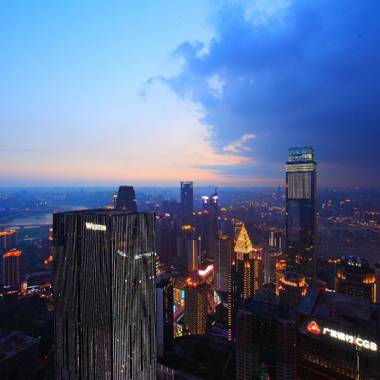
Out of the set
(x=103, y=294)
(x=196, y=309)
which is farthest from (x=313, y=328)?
(x=196, y=309)

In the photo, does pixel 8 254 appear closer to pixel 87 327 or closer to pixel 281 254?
pixel 87 327

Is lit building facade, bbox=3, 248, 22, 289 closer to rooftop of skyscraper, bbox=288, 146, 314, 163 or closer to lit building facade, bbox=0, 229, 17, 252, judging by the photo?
lit building facade, bbox=0, 229, 17, 252

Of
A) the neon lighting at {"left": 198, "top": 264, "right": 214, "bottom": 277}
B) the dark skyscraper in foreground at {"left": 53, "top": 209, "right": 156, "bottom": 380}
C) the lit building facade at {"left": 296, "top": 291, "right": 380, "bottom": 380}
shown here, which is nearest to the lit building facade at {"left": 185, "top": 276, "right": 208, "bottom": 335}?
the neon lighting at {"left": 198, "top": 264, "right": 214, "bottom": 277}

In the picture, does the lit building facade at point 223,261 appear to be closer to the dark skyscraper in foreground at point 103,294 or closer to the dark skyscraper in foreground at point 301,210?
the dark skyscraper in foreground at point 301,210

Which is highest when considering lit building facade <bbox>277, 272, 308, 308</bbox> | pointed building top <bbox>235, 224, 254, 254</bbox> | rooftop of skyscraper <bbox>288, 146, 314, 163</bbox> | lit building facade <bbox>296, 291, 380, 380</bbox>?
rooftop of skyscraper <bbox>288, 146, 314, 163</bbox>

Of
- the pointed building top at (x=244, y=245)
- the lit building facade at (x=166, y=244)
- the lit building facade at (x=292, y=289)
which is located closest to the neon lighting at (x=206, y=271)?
the lit building facade at (x=166, y=244)

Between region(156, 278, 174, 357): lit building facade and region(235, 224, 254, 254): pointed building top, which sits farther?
region(235, 224, 254, 254): pointed building top

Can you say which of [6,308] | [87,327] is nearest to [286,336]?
[87,327]
